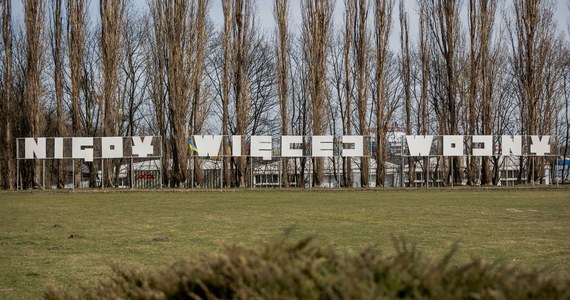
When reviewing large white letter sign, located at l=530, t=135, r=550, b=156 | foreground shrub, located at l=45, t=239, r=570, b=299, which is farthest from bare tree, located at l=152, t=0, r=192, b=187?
foreground shrub, located at l=45, t=239, r=570, b=299

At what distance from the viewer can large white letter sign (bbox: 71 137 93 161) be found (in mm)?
32469

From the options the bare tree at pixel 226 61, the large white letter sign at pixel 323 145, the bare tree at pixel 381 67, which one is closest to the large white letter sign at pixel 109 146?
the bare tree at pixel 226 61

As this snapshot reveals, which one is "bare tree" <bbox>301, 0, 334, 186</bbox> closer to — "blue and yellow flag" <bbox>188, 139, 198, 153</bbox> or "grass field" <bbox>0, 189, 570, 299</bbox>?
"blue and yellow flag" <bbox>188, 139, 198, 153</bbox>

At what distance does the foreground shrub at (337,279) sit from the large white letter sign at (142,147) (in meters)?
29.6

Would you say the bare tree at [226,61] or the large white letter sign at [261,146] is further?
the bare tree at [226,61]

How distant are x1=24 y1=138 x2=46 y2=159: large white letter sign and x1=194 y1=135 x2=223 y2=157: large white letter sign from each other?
681 centimetres

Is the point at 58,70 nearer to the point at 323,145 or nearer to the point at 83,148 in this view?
the point at 83,148

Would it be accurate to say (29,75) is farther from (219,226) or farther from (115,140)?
(219,226)

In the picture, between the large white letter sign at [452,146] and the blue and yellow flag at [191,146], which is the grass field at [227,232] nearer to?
the large white letter sign at [452,146]

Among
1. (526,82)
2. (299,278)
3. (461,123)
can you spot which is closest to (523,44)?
(526,82)

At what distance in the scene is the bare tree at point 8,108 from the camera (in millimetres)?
34750

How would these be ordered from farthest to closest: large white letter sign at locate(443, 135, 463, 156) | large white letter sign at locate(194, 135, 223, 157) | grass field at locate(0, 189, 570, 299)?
large white letter sign at locate(443, 135, 463, 156), large white letter sign at locate(194, 135, 223, 157), grass field at locate(0, 189, 570, 299)

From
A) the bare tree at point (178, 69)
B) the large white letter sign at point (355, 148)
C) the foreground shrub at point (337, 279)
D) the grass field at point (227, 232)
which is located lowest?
the grass field at point (227, 232)

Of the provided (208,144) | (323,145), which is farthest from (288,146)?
(208,144)
